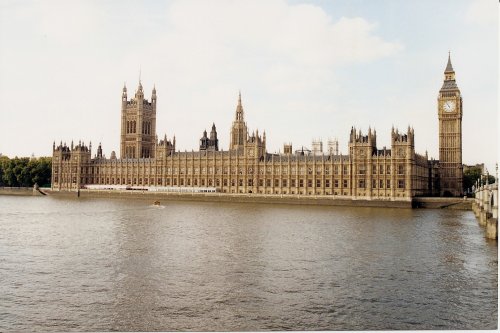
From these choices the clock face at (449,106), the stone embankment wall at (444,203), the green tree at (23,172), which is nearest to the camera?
the stone embankment wall at (444,203)

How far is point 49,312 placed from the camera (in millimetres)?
18562

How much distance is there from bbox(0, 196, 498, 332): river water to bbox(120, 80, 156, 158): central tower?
301 feet

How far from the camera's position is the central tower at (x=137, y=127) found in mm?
→ 130625

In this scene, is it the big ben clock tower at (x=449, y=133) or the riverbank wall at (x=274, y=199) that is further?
the big ben clock tower at (x=449, y=133)

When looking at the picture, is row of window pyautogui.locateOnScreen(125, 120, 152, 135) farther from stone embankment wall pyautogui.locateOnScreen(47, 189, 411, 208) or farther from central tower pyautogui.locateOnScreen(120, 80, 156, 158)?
stone embankment wall pyautogui.locateOnScreen(47, 189, 411, 208)

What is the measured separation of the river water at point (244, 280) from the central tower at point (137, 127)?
9168cm

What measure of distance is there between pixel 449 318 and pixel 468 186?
3395 inches

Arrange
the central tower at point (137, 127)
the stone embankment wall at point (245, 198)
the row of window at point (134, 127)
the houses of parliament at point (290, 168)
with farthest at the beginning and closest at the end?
1. the row of window at point (134, 127)
2. the central tower at point (137, 127)
3. the houses of parliament at point (290, 168)
4. the stone embankment wall at point (245, 198)

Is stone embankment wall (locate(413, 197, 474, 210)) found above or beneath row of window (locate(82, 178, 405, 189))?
beneath

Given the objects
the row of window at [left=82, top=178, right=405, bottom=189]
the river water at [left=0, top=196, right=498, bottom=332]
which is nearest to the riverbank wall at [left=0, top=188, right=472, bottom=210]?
the row of window at [left=82, top=178, right=405, bottom=189]

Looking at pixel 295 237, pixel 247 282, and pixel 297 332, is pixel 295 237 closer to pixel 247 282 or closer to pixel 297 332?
pixel 247 282

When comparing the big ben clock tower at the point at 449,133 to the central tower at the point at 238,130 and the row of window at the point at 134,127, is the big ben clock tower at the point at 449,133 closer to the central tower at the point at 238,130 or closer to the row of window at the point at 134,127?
the central tower at the point at 238,130

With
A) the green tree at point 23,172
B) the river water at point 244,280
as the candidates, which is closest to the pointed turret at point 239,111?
the green tree at point 23,172

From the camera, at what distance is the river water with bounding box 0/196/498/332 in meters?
18.1
